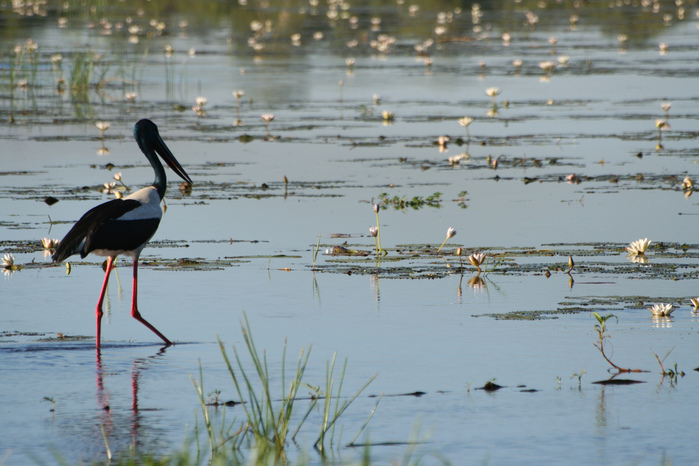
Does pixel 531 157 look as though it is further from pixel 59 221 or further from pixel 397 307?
pixel 397 307

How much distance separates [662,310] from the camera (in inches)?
251

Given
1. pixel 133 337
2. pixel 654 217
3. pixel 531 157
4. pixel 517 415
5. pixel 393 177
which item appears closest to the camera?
pixel 517 415

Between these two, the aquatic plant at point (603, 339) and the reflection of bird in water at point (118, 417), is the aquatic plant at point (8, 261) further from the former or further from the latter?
the aquatic plant at point (603, 339)

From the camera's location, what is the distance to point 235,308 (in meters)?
6.87

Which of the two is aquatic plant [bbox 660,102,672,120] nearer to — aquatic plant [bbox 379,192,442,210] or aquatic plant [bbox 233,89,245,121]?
aquatic plant [bbox 233,89,245,121]

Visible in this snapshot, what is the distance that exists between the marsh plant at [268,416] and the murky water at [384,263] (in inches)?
3.7

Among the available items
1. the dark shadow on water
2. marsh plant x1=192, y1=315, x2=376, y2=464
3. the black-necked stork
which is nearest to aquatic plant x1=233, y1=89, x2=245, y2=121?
the black-necked stork

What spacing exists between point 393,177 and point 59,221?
326 centimetres

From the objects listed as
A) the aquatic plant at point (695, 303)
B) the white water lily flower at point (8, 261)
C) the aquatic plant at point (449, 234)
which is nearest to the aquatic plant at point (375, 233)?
the aquatic plant at point (449, 234)

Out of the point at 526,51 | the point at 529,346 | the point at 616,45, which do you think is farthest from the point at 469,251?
the point at 616,45

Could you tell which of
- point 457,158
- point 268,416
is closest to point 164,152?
point 268,416

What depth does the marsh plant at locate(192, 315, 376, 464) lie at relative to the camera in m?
4.04

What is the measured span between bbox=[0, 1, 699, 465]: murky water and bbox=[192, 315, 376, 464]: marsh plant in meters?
0.09

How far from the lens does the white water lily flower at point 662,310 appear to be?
6344mm
